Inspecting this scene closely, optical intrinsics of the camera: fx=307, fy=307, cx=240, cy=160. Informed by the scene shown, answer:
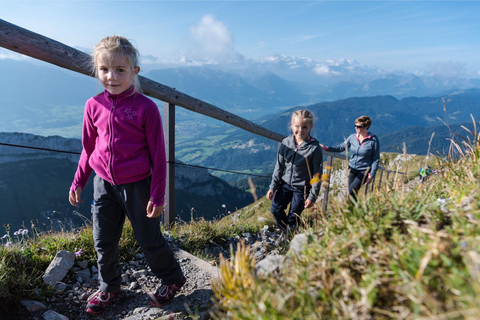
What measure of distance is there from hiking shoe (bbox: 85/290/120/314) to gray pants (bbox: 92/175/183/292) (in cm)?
5

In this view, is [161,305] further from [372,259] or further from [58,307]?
[372,259]

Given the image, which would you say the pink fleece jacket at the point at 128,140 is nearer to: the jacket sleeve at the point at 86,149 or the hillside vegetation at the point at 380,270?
the jacket sleeve at the point at 86,149

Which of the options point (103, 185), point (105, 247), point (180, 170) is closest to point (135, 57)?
point (103, 185)

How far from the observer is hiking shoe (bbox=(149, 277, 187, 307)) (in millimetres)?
2590

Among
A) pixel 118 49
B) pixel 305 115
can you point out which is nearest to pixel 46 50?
pixel 118 49

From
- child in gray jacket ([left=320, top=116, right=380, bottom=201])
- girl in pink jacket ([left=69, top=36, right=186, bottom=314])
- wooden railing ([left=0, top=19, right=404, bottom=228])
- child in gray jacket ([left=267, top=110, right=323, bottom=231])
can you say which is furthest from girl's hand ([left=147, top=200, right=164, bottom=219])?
child in gray jacket ([left=320, top=116, right=380, bottom=201])

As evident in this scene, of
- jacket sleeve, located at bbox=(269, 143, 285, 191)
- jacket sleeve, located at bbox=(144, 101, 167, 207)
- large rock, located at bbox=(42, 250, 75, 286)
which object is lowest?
large rock, located at bbox=(42, 250, 75, 286)

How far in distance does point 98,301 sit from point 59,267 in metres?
0.57

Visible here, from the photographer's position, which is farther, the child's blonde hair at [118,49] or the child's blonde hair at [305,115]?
the child's blonde hair at [305,115]

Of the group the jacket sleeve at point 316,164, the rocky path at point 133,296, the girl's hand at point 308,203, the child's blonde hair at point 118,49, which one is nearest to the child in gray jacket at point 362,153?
the jacket sleeve at point 316,164

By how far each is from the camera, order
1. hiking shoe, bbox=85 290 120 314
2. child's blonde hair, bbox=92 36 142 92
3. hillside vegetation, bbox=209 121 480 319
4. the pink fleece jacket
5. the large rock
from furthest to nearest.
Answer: the large rock < hiking shoe, bbox=85 290 120 314 < the pink fleece jacket < child's blonde hair, bbox=92 36 142 92 < hillside vegetation, bbox=209 121 480 319

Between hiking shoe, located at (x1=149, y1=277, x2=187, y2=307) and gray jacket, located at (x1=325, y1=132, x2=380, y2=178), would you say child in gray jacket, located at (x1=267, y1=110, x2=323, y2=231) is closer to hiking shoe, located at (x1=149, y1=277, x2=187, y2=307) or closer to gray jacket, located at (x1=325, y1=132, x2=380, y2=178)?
hiking shoe, located at (x1=149, y1=277, x2=187, y2=307)

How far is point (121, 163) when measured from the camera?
7.84 feet

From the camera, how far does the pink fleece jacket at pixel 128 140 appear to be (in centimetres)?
238
